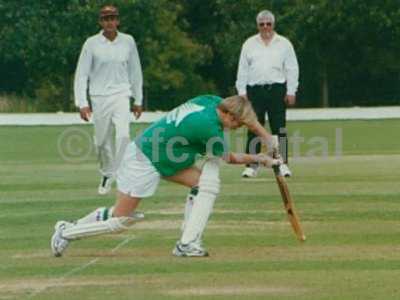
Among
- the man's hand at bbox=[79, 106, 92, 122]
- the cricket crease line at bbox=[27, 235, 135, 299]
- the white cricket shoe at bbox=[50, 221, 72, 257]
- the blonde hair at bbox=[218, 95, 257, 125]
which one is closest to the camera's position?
the cricket crease line at bbox=[27, 235, 135, 299]

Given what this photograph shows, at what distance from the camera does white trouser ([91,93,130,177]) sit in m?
20.2

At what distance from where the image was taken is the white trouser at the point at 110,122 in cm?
2022

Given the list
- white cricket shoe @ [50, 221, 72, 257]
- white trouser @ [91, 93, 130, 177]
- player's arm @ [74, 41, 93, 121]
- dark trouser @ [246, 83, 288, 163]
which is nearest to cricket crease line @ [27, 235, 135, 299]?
white cricket shoe @ [50, 221, 72, 257]

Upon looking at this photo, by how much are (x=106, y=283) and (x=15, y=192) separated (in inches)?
351

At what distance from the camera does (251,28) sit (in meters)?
63.4

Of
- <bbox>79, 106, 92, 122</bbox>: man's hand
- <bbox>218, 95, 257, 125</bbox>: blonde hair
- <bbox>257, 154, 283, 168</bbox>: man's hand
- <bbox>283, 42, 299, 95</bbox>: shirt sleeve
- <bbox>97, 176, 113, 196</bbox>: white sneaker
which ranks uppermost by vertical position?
<bbox>218, 95, 257, 125</bbox>: blonde hair

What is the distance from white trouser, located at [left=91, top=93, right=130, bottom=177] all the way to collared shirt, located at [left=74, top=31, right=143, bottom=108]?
3.9 inches

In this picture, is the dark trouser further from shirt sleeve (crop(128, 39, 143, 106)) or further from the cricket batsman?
the cricket batsman

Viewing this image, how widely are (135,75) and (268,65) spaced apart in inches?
113

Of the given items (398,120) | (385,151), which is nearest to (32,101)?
(398,120)

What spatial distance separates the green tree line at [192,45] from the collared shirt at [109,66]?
40201 millimetres

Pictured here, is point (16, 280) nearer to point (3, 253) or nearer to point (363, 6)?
point (3, 253)

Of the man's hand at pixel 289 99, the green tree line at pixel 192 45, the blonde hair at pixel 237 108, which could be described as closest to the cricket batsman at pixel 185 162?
the blonde hair at pixel 237 108

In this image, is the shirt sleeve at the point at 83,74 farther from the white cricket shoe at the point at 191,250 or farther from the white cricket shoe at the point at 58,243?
the white cricket shoe at the point at 191,250
